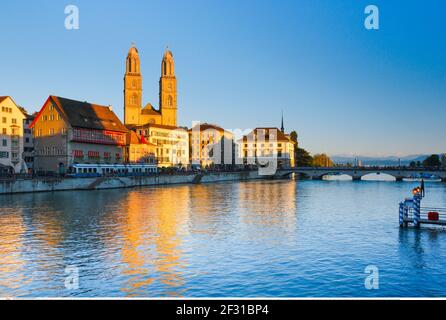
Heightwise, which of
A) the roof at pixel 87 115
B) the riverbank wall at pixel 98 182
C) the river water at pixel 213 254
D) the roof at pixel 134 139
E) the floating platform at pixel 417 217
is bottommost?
the river water at pixel 213 254

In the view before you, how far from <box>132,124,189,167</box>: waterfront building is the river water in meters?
86.0

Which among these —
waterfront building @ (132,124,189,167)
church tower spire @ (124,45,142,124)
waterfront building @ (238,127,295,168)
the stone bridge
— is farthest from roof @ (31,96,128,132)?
waterfront building @ (238,127,295,168)

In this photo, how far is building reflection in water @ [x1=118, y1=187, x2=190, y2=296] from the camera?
893 inches

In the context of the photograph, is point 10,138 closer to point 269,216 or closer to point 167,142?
point 167,142

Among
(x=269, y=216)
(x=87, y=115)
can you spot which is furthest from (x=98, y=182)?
(x=269, y=216)

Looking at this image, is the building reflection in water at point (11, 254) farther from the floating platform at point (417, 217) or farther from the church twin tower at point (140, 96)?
the church twin tower at point (140, 96)

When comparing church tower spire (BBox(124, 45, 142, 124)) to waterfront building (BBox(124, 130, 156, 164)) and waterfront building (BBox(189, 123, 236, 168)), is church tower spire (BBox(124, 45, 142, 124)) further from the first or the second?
waterfront building (BBox(124, 130, 156, 164))

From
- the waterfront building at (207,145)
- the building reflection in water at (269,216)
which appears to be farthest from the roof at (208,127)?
the building reflection in water at (269,216)

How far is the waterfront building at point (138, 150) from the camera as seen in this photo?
121812mm

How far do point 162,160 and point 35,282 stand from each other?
11925cm

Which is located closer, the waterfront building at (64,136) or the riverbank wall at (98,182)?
the riverbank wall at (98,182)

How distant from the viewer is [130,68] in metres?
182
